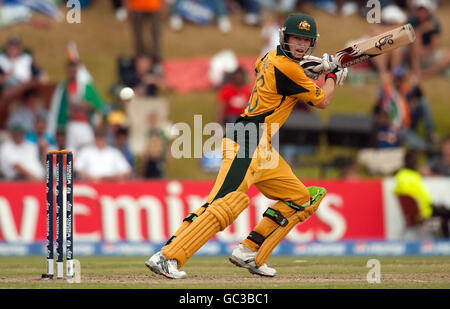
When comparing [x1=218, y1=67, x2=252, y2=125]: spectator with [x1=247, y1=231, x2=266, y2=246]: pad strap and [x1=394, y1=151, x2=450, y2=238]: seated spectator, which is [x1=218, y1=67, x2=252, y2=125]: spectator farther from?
[x1=247, y1=231, x2=266, y2=246]: pad strap

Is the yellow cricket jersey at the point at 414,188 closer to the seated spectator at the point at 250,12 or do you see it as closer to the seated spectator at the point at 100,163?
the seated spectator at the point at 100,163

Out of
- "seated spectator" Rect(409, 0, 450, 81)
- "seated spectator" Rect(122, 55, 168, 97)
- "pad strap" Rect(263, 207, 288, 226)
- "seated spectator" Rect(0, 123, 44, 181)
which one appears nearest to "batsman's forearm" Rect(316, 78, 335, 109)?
"pad strap" Rect(263, 207, 288, 226)

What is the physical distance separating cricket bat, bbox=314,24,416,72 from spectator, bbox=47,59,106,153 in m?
7.54

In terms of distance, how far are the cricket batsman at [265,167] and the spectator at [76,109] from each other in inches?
288

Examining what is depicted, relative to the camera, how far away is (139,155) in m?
16.3

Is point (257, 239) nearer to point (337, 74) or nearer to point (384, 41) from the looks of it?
point (337, 74)

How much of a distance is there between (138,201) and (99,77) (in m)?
5.91

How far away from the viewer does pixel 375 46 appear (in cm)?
829

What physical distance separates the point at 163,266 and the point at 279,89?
5.91 ft

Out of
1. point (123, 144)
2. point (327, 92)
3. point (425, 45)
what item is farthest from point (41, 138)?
point (327, 92)
